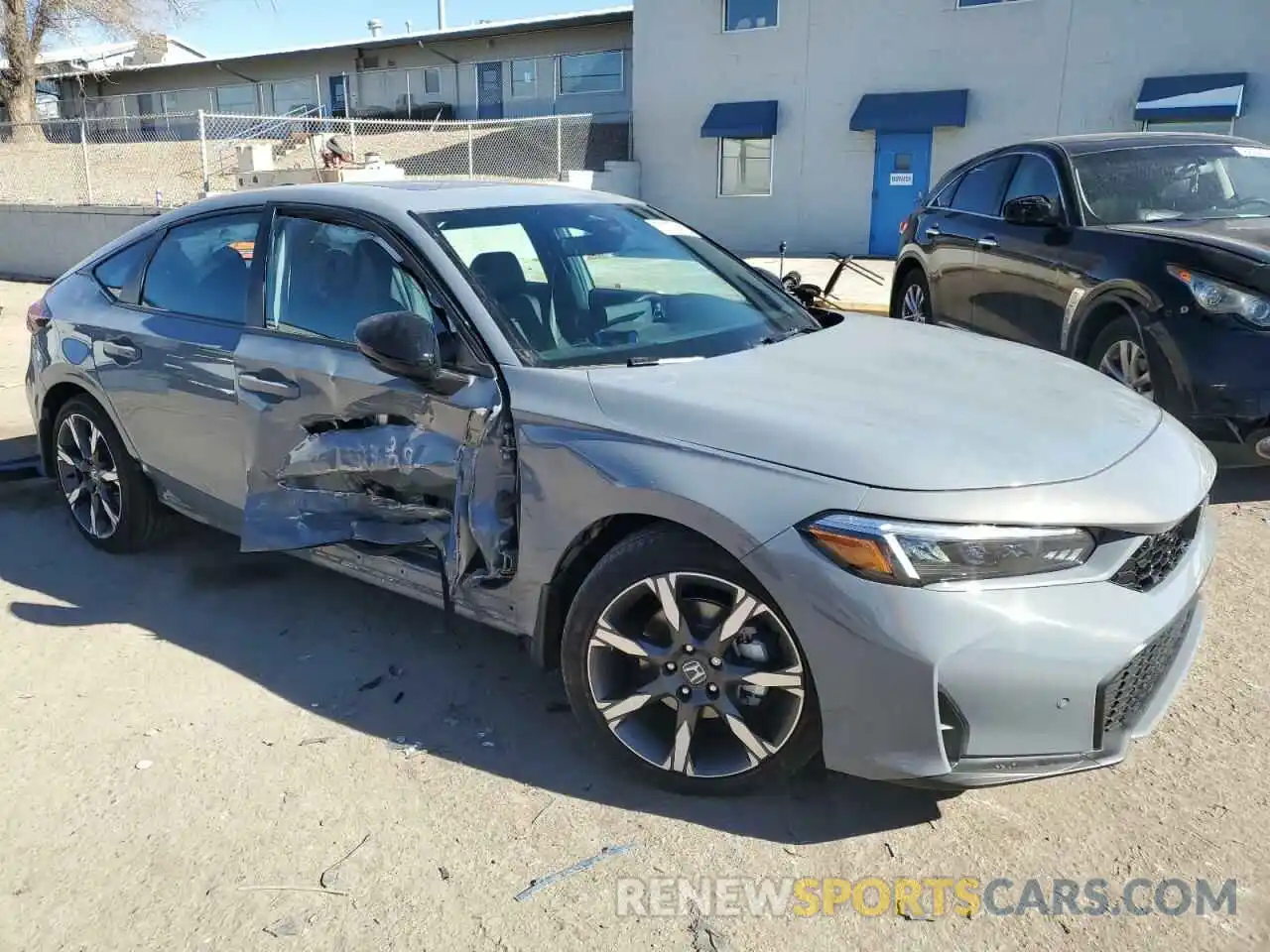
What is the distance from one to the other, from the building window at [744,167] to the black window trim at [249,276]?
2065cm

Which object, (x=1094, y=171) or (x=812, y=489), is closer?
(x=812, y=489)

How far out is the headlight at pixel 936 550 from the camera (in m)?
2.39

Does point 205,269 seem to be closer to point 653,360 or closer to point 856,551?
point 653,360

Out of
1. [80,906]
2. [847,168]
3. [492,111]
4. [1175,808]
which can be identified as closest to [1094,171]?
[1175,808]

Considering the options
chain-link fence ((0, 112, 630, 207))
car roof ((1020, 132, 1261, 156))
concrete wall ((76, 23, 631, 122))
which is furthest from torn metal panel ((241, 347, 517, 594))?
concrete wall ((76, 23, 631, 122))

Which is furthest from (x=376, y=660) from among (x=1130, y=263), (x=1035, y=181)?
(x=1035, y=181)

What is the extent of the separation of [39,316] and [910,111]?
1933 centimetres

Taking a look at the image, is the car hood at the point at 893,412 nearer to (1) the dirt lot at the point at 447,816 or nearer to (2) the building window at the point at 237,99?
(1) the dirt lot at the point at 447,816

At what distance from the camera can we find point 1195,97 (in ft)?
60.1

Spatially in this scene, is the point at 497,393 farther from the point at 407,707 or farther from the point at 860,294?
the point at 860,294

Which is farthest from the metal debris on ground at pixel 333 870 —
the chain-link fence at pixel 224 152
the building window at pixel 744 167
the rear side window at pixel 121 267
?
the building window at pixel 744 167

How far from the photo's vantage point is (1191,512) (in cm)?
276

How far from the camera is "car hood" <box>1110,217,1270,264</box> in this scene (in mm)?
4922

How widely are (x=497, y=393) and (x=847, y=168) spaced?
21069 millimetres
